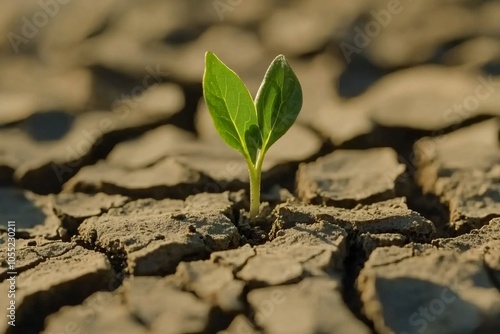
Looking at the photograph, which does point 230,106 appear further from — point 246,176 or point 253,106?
point 246,176

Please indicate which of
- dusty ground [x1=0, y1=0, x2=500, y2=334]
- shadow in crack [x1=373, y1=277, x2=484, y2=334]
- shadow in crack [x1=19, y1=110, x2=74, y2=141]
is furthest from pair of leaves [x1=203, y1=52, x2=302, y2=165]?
shadow in crack [x1=19, y1=110, x2=74, y2=141]

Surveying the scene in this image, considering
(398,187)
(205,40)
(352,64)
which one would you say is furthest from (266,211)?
(205,40)

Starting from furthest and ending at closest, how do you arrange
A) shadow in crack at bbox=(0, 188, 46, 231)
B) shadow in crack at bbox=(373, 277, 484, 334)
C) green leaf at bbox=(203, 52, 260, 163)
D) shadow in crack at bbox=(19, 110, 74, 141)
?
shadow in crack at bbox=(19, 110, 74, 141), shadow in crack at bbox=(0, 188, 46, 231), green leaf at bbox=(203, 52, 260, 163), shadow in crack at bbox=(373, 277, 484, 334)

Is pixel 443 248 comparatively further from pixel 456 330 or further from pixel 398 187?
pixel 398 187

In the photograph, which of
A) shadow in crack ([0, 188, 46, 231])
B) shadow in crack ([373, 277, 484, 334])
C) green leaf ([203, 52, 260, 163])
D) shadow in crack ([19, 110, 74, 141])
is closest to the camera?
shadow in crack ([373, 277, 484, 334])

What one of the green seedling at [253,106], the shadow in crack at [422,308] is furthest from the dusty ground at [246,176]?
the green seedling at [253,106]

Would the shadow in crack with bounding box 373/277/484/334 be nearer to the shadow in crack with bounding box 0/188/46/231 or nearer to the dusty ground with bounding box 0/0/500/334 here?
the dusty ground with bounding box 0/0/500/334
